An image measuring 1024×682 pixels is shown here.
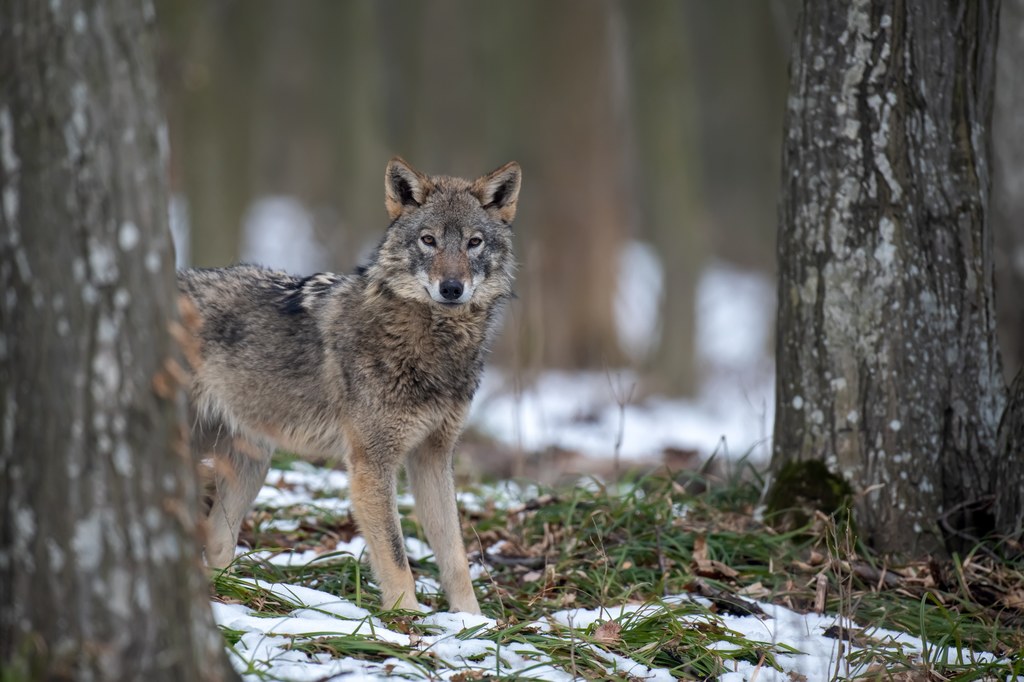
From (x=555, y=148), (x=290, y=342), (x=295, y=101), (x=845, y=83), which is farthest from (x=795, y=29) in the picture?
(x=295, y=101)

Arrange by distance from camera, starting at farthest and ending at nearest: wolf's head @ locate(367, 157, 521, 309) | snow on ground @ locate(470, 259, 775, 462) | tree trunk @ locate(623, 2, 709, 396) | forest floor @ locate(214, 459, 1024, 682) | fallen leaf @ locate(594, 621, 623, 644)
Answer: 1. tree trunk @ locate(623, 2, 709, 396)
2. snow on ground @ locate(470, 259, 775, 462)
3. wolf's head @ locate(367, 157, 521, 309)
4. fallen leaf @ locate(594, 621, 623, 644)
5. forest floor @ locate(214, 459, 1024, 682)

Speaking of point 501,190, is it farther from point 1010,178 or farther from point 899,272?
point 1010,178

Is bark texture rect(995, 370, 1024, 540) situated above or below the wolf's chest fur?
below

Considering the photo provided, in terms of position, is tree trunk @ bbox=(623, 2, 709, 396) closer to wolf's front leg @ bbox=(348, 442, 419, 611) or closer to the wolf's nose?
the wolf's nose

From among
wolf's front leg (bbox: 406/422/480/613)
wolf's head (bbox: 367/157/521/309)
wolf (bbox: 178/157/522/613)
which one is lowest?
wolf's front leg (bbox: 406/422/480/613)

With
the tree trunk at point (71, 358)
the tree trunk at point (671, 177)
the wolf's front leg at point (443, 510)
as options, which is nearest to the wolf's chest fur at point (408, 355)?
the wolf's front leg at point (443, 510)

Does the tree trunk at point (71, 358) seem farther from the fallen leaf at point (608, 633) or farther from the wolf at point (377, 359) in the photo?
the wolf at point (377, 359)

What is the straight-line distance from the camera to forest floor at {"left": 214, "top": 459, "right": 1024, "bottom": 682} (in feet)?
13.3

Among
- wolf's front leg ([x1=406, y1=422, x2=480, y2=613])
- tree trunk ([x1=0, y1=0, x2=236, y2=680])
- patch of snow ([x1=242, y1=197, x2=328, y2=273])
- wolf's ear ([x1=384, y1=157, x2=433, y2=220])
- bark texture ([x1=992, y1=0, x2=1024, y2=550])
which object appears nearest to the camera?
tree trunk ([x1=0, y1=0, x2=236, y2=680])

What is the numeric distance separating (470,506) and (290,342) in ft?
5.56

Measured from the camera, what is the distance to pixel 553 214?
581 inches

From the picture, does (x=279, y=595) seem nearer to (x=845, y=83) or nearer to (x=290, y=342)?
(x=290, y=342)

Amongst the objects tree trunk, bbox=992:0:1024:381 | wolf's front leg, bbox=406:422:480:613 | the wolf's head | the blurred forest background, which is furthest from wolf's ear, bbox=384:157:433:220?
tree trunk, bbox=992:0:1024:381

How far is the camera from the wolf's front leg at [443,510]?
507cm
